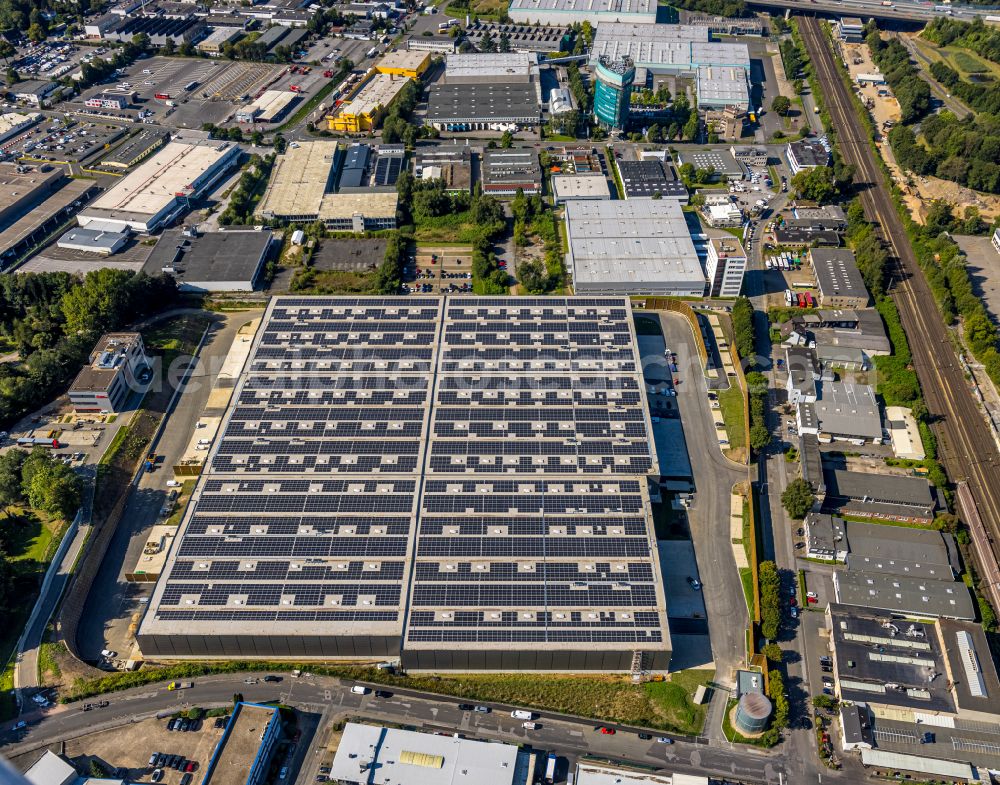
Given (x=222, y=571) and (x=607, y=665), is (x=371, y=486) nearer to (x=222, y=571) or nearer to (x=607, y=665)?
(x=222, y=571)

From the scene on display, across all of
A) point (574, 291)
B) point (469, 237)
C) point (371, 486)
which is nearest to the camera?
point (371, 486)

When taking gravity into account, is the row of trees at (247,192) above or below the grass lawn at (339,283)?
above

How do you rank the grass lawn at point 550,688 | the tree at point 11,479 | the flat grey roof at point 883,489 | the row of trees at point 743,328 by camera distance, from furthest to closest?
the row of trees at point 743,328
the flat grey roof at point 883,489
the tree at point 11,479
the grass lawn at point 550,688

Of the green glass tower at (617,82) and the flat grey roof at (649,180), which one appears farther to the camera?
the green glass tower at (617,82)

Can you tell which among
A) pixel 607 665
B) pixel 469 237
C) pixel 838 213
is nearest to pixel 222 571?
pixel 607 665

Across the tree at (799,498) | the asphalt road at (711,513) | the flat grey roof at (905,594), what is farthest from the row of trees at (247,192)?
the flat grey roof at (905,594)

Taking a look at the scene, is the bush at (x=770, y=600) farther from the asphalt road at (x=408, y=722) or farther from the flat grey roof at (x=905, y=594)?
Answer: the asphalt road at (x=408, y=722)

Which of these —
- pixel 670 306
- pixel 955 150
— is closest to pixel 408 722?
pixel 670 306

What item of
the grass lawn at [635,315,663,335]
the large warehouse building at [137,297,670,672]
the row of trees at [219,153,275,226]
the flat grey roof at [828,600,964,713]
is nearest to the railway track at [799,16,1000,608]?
the flat grey roof at [828,600,964,713]
